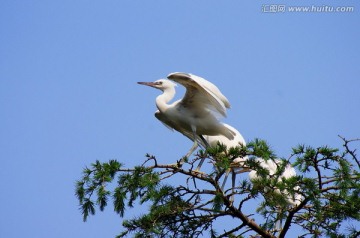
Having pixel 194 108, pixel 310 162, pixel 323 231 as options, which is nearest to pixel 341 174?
pixel 310 162

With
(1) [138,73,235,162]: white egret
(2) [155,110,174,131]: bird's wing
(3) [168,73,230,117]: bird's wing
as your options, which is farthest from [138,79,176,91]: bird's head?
(3) [168,73,230,117]: bird's wing

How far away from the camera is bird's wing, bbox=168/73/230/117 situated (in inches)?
322

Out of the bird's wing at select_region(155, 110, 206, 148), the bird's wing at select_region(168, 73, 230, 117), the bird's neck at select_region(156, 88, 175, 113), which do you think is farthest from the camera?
the bird's wing at select_region(155, 110, 206, 148)

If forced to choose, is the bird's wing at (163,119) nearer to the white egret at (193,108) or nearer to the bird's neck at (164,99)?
the white egret at (193,108)

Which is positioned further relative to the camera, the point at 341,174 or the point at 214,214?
the point at 214,214

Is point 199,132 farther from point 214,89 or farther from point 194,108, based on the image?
point 214,89

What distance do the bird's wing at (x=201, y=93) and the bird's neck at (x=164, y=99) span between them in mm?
382

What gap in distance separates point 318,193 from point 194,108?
3.59m

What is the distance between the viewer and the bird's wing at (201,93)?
8.17 meters

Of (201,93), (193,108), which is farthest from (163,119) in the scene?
(201,93)

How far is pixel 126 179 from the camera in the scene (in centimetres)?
637

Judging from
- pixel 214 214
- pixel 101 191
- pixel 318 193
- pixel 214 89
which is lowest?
pixel 318 193

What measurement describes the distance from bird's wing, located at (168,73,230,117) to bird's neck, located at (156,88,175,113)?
0.38m

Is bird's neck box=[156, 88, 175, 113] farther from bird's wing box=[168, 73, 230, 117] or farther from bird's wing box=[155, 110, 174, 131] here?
bird's wing box=[168, 73, 230, 117]
